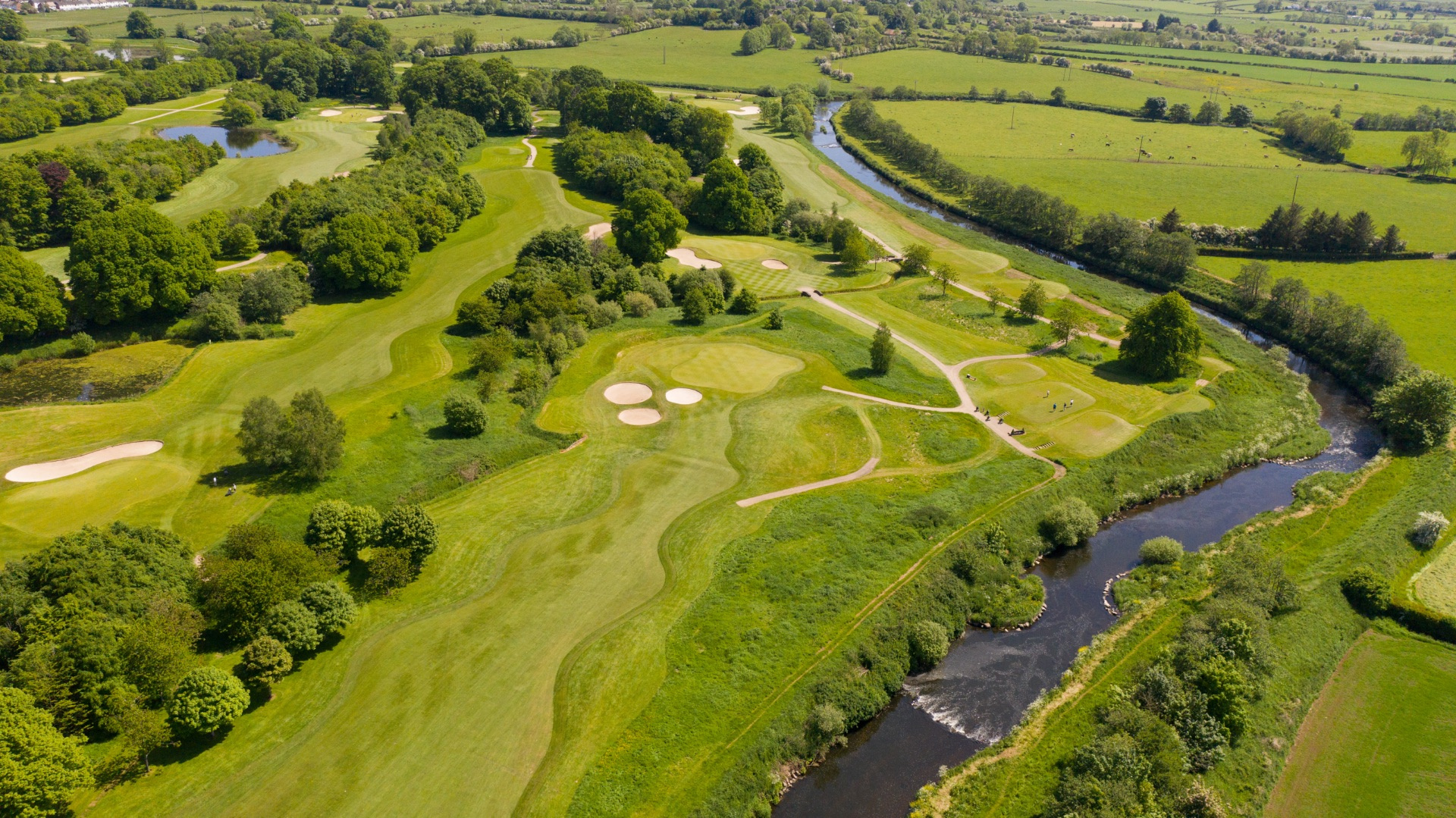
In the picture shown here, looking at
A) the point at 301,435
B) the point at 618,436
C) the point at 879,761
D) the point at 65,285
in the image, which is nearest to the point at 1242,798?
the point at 879,761

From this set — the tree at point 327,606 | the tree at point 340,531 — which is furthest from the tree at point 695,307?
the tree at point 327,606

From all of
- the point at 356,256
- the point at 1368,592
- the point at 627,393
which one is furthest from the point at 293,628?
the point at 1368,592

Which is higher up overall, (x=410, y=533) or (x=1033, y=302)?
(x=1033, y=302)

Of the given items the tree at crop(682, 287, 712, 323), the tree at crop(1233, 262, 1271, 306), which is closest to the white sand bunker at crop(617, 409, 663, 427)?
the tree at crop(682, 287, 712, 323)

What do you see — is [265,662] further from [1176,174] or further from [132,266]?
[1176,174]

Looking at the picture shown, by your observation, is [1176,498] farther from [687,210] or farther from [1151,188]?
[1151,188]
